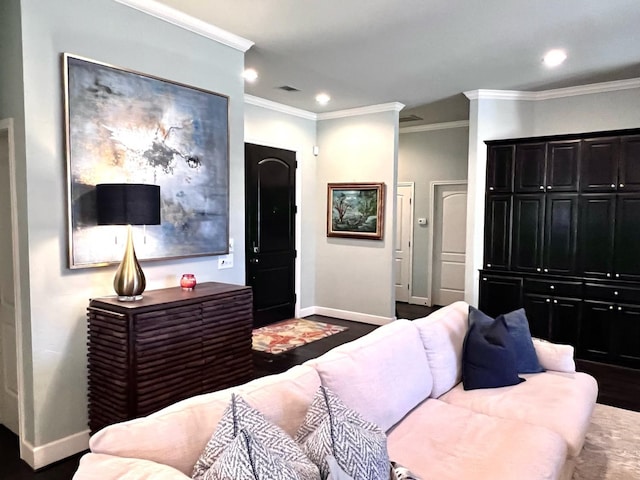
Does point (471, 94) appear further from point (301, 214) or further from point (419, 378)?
point (419, 378)

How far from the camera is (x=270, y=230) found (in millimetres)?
5895

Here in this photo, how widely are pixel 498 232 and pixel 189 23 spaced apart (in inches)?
147

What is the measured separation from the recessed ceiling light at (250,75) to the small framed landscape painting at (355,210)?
2009 mm

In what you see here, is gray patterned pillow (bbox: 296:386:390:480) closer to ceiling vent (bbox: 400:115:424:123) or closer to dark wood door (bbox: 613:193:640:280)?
dark wood door (bbox: 613:193:640:280)

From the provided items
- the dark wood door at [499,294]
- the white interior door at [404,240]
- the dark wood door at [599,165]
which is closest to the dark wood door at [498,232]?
the dark wood door at [499,294]

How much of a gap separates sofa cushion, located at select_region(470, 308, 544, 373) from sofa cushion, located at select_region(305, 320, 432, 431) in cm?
68

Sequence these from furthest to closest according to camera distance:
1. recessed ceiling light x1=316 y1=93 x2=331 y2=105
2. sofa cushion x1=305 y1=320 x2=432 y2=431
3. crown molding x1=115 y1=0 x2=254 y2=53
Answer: recessed ceiling light x1=316 y1=93 x2=331 y2=105 < crown molding x1=115 y1=0 x2=254 y2=53 < sofa cushion x1=305 y1=320 x2=432 y2=431

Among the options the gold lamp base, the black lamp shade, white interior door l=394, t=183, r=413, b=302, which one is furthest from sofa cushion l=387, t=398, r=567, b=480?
white interior door l=394, t=183, r=413, b=302

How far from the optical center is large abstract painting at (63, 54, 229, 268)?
9.07ft

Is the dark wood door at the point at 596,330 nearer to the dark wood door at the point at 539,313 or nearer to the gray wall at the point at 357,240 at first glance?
the dark wood door at the point at 539,313

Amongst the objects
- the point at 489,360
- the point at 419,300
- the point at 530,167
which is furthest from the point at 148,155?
the point at 419,300

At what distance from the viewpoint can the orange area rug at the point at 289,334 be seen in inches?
197

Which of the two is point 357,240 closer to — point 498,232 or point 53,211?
point 498,232

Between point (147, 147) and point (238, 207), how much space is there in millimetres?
964
